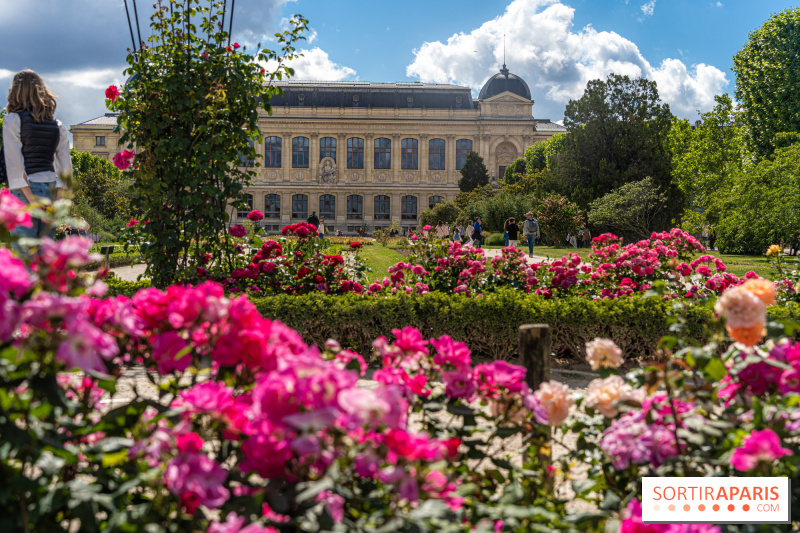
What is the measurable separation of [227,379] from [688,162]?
31707 millimetres

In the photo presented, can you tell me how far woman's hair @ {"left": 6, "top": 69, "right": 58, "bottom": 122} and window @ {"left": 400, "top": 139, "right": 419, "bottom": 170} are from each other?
45.8m

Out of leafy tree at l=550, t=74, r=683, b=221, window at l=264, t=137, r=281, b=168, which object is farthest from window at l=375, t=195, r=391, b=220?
leafy tree at l=550, t=74, r=683, b=221

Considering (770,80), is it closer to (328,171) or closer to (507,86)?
(507,86)

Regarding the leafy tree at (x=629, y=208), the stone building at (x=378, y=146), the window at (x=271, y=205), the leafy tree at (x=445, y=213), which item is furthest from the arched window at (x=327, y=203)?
the leafy tree at (x=629, y=208)

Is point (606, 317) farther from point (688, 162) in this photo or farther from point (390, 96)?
point (390, 96)

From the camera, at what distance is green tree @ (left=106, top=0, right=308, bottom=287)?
5.40m

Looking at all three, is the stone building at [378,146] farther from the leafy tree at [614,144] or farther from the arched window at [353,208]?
the leafy tree at [614,144]

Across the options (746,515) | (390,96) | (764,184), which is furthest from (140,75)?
(390,96)

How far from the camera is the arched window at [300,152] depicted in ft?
163

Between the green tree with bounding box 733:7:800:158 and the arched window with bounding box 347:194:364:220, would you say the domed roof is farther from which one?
the green tree with bounding box 733:7:800:158

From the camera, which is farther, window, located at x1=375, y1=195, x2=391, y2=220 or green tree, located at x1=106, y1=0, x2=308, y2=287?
window, located at x1=375, y1=195, x2=391, y2=220

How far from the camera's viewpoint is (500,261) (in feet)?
19.8

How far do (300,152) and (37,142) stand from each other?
46.1 metres

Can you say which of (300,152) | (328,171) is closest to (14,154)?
(328,171)
